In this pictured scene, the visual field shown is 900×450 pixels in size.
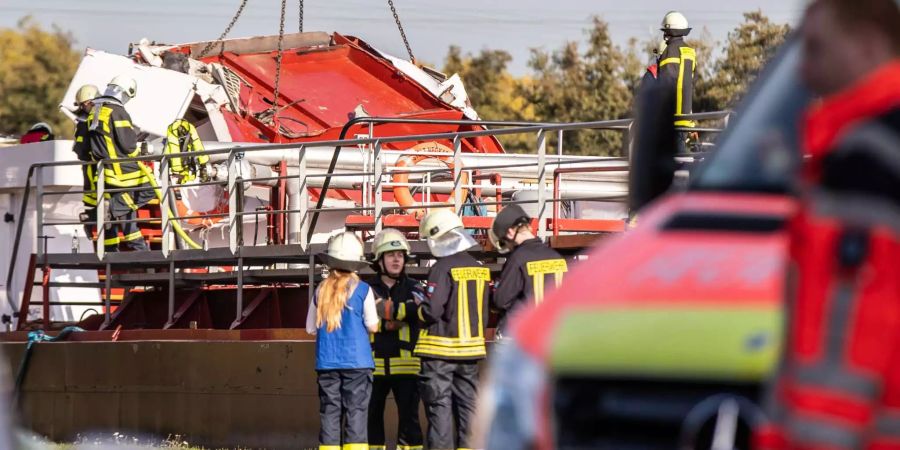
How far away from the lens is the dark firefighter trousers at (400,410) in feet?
35.1

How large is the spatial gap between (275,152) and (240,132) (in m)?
2.12

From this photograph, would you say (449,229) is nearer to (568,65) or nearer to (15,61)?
(568,65)

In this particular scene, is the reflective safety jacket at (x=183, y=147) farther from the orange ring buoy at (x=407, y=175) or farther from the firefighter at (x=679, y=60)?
the firefighter at (x=679, y=60)

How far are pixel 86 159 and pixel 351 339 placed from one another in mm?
6009

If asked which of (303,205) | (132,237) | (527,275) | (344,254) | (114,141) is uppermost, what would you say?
(114,141)

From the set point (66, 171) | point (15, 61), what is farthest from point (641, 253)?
point (15, 61)

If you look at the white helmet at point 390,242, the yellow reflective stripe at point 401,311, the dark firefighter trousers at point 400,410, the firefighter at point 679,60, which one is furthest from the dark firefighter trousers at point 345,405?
the firefighter at point 679,60

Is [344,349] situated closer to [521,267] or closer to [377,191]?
[521,267]

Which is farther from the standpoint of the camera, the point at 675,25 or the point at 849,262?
the point at 675,25

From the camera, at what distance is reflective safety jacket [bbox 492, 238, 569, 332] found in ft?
32.1

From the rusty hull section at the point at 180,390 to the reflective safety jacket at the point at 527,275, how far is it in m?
2.75

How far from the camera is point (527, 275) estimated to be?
32.1 feet

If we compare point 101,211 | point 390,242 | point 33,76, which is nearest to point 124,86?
point 101,211

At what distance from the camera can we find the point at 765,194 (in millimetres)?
3426
